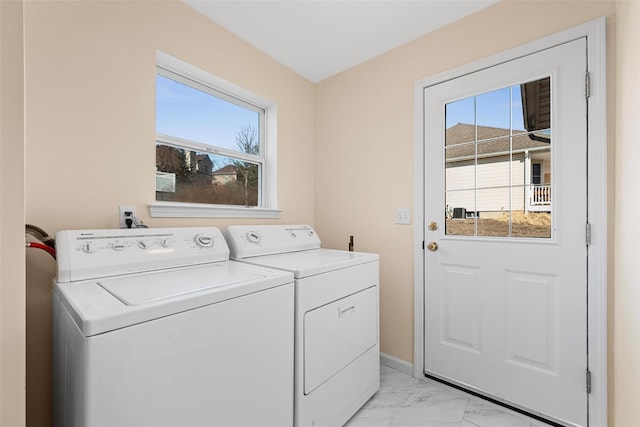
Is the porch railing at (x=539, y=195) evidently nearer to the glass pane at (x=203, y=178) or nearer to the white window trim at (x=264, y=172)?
the white window trim at (x=264, y=172)

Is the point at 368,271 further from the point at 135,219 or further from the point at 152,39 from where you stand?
the point at 152,39

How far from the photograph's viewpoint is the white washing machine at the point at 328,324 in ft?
4.42

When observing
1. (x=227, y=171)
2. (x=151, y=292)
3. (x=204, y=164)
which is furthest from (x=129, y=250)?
(x=227, y=171)

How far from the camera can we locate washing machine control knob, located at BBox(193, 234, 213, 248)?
61.4 inches

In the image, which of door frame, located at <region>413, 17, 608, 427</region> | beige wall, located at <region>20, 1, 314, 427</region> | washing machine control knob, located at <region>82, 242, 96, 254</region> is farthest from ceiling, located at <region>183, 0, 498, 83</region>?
washing machine control knob, located at <region>82, 242, 96, 254</region>

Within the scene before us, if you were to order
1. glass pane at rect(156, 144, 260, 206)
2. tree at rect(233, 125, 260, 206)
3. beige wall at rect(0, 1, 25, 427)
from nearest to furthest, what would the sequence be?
beige wall at rect(0, 1, 25, 427), glass pane at rect(156, 144, 260, 206), tree at rect(233, 125, 260, 206)

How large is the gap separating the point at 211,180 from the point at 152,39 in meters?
0.88

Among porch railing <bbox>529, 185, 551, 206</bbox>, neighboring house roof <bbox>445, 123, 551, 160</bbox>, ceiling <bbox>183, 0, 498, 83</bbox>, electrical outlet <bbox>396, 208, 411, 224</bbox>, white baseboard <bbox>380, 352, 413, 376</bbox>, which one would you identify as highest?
ceiling <bbox>183, 0, 498, 83</bbox>

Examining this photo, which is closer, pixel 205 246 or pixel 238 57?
pixel 205 246

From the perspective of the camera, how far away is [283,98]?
242 centimetres

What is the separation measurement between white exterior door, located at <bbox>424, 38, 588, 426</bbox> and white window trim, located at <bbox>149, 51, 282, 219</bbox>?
117cm

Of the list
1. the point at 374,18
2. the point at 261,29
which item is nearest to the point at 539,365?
the point at 374,18

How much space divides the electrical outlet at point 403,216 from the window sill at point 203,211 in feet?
2.99

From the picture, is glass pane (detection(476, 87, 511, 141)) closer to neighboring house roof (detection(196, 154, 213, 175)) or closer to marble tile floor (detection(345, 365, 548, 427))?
marble tile floor (detection(345, 365, 548, 427))
